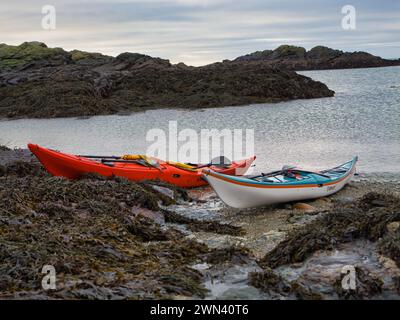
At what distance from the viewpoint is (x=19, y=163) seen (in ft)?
43.4

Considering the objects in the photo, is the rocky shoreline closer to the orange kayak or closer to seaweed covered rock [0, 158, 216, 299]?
seaweed covered rock [0, 158, 216, 299]

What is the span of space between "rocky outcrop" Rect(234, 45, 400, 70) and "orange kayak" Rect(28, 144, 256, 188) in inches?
2850

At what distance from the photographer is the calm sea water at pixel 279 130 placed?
1881 cm

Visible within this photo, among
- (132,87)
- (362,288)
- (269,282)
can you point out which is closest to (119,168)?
(269,282)

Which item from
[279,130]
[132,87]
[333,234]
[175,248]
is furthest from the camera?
[132,87]

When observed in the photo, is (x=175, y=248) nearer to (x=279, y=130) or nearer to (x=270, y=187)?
(x=270, y=187)

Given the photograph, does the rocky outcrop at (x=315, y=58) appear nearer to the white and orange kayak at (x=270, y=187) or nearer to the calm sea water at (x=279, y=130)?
the calm sea water at (x=279, y=130)

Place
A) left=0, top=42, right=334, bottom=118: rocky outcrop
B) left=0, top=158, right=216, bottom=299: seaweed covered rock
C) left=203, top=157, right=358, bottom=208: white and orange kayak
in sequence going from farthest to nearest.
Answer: left=0, top=42, right=334, bottom=118: rocky outcrop < left=203, top=157, right=358, bottom=208: white and orange kayak < left=0, top=158, right=216, bottom=299: seaweed covered rock

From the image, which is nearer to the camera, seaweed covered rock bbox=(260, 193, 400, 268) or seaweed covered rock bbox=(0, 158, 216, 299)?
seaweed covered rock bbox=(0, 158, 216, 299)

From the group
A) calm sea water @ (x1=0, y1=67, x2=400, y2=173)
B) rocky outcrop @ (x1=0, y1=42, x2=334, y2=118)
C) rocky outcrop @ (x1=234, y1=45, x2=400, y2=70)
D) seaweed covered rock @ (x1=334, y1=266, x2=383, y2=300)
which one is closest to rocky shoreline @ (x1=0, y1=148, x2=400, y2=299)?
seaweed covered rock @ (x1=334, y1=266, x2=383, y2=300)

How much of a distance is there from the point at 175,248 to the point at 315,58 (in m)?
85.8

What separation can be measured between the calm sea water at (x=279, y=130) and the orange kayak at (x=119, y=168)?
345 centimetres

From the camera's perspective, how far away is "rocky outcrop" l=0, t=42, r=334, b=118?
3497 cm

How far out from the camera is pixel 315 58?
8931cm
